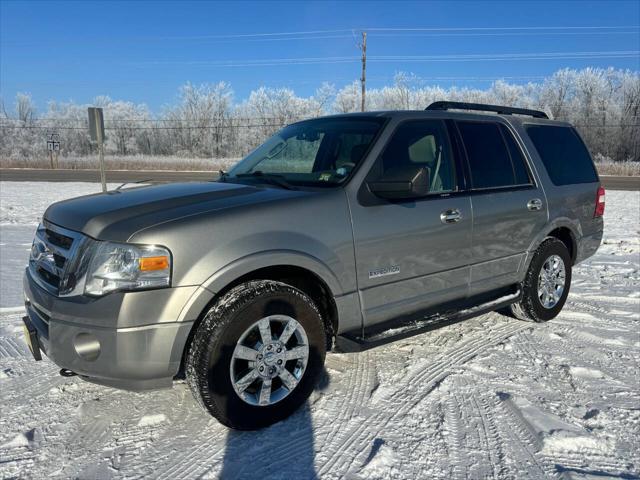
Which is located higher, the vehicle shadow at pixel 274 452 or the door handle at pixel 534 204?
the door handle at pixel 534 204

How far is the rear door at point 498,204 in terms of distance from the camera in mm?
4078

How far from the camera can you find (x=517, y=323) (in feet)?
16.0

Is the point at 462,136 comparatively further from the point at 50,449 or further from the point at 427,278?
the point at 50,449

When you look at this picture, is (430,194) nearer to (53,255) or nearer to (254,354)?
(254,354)

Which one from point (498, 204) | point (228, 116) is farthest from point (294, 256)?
point (228, 116)

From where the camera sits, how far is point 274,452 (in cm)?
276

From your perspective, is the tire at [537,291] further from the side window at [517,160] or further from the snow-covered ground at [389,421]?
the side window at [517,160]

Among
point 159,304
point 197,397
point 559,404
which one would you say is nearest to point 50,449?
point 197,397

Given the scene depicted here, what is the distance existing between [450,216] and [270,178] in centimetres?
140

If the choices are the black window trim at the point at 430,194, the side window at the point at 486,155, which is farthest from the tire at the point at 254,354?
the side window at the point at 486,155

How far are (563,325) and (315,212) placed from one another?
3.10 m

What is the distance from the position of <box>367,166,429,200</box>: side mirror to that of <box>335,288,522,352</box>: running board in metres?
0.97

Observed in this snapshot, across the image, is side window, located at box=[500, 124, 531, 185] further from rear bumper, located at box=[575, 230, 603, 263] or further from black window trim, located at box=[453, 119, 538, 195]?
rear bumper, located at box=[575, 230, 603, 263]

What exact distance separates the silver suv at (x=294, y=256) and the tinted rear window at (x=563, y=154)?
0.35 ft
